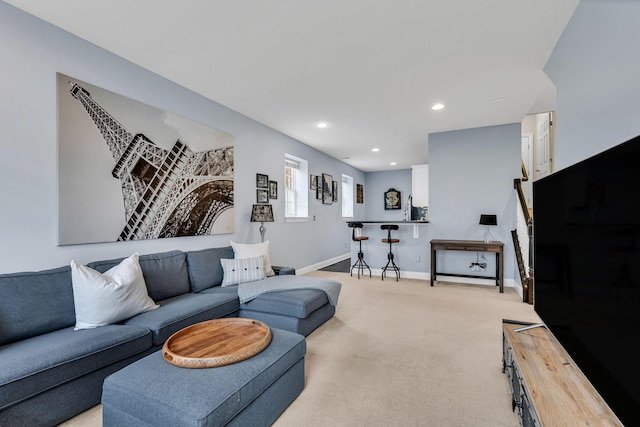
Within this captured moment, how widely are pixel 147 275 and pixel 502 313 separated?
3910mm

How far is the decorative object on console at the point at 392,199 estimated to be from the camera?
9.66m

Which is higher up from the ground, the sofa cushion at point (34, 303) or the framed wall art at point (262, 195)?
the framed wall art at point (262, 195)

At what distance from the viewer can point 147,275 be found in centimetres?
271

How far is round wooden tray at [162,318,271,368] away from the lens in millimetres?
1589

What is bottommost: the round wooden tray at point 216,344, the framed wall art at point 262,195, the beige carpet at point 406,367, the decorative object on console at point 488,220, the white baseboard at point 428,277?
the beige carpet at point 406,367

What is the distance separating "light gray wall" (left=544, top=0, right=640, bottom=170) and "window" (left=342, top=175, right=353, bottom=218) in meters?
6.06

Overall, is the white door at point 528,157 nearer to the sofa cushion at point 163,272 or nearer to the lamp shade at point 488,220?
the lamp shade at point 488,220

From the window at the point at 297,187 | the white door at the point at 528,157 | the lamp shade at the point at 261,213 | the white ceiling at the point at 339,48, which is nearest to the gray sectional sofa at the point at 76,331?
the lamp shade at the point at 261,213

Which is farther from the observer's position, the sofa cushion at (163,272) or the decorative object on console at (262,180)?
the decorative object on console at (262,180)

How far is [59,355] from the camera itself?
1.66 metres

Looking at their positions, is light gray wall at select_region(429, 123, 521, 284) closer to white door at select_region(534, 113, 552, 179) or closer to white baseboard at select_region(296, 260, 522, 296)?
white baseboard at select_region(296, 260, 522, 296)

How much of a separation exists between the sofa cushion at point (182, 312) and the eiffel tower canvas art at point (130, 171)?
33.5 inches

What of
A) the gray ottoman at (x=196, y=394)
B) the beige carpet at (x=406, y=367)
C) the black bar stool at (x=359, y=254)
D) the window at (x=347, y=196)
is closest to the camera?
the gray ottoman at (x=196, y=394)

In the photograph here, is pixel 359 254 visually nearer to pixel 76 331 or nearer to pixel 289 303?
pixel 289 303
